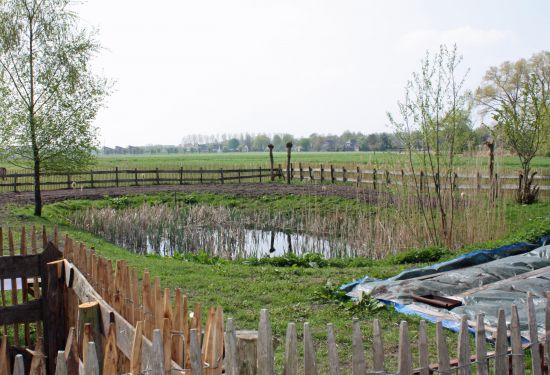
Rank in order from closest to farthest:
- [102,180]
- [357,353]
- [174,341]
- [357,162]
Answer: [357,353]
[174,341]
[102,180]
[357,162]

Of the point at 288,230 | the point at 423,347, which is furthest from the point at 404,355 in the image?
the point at 288,230

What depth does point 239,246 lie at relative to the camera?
1402 centimetres

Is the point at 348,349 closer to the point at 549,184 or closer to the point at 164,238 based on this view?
the point at 164,238

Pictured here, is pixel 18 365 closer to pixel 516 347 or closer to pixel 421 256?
pixel 516 347

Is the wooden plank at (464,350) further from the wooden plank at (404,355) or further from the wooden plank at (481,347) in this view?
the wooden plank at (404,355)

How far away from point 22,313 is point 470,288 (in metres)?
5.35

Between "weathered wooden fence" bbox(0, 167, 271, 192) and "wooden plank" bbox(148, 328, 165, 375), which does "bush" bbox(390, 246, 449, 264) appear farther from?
"weathered wooden fence" bbox(0, 167, 271, 192)

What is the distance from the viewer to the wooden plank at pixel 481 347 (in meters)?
3.22

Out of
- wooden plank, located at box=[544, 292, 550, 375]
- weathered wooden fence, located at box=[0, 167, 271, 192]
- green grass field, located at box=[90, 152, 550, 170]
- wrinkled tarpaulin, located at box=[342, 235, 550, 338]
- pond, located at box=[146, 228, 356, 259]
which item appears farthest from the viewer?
weathered wooden fence, located at box=[0, 167, 271, 192]

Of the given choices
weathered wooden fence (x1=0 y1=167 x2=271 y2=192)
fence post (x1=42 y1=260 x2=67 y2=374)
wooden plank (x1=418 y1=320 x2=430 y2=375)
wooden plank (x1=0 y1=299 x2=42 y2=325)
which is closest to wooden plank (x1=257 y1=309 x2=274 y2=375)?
wooden plank (x1=418 y1=320 x2=430 y2=375)

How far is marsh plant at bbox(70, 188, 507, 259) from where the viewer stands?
40.8ft

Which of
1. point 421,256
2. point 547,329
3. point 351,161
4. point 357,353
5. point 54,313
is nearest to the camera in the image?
point 357,353

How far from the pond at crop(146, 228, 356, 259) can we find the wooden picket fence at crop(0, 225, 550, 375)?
887 centimetres

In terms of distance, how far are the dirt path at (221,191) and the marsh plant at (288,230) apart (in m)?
2.71
